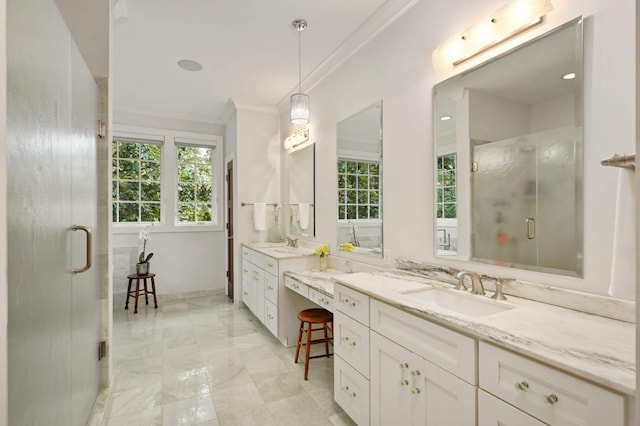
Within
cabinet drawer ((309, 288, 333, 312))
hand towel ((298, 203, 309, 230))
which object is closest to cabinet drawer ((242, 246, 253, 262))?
hand towel ((298, 203, 309, 230))

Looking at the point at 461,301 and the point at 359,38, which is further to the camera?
the point at 359,38

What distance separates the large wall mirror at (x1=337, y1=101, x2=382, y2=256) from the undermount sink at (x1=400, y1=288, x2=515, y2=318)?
767mm

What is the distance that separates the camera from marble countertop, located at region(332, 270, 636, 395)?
83cm

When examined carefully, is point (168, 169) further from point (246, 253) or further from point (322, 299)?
point (322, 299)

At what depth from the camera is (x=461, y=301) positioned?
165cm

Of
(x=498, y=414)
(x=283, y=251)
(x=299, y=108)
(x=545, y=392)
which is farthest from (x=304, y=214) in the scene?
(x=545, y=392)

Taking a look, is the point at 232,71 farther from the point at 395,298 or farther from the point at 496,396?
the point at 496,396

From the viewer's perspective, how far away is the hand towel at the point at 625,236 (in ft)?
3.41

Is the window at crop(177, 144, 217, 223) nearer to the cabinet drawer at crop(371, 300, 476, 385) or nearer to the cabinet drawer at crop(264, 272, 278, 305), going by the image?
the cabinet drawer at crop(264, 272, 278, 305)

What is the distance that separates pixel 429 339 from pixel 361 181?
5.30ft

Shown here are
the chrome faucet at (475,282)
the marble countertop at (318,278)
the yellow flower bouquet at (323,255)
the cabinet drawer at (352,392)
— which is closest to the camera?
the chrome faucet at (475,282)

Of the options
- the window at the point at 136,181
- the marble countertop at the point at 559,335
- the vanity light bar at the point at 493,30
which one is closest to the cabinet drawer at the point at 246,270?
the window at the point at 136,181

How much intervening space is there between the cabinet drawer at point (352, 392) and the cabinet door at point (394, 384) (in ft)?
0.23

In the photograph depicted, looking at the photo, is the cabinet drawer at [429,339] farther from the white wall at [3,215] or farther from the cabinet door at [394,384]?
the white wall at [3,215]
